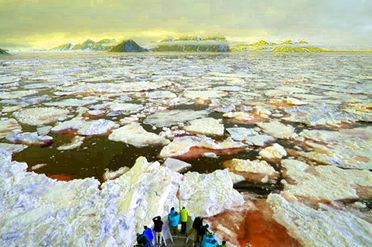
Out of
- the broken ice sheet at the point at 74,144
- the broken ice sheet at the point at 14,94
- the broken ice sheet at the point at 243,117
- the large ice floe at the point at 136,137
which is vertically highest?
the large ice floe at the point at 136,137

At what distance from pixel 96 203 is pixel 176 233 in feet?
4.63

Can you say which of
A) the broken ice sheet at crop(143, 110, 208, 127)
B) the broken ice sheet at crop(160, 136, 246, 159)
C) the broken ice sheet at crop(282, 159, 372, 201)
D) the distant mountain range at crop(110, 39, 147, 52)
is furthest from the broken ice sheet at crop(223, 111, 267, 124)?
the distant mountain range at crop(110, 39, 147, 52)

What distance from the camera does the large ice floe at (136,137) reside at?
548 centimetres

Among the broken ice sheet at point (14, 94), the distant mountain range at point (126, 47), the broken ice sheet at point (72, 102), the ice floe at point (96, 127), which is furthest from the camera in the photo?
the distant mountain range at point (126, 47)

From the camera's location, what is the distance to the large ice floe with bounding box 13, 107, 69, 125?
6.89 meters

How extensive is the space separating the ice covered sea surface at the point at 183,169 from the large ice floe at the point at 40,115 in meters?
0.03

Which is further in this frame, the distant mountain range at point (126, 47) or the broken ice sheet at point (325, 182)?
the distant mountain range at point (126, 47)

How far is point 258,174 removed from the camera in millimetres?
4191

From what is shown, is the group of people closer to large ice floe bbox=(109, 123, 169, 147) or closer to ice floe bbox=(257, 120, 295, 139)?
large ice floe bbox=(109, 123, 169, 147)

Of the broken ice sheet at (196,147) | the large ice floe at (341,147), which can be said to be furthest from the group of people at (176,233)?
the large ice floe at (341,147)

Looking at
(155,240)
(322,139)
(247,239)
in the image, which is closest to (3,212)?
(155,240)

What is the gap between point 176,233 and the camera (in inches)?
90.5

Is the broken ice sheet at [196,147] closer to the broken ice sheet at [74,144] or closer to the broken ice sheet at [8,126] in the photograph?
the broken ice sheet at [74,144]

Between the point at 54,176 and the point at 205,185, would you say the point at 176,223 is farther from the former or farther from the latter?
the point at 54,176
